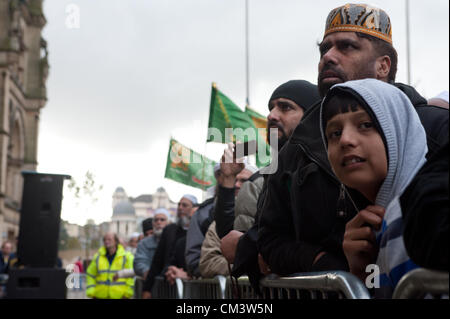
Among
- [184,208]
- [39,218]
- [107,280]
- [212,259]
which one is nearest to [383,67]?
[212,259]

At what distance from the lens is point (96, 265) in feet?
37.8

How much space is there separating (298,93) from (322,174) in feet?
3.31

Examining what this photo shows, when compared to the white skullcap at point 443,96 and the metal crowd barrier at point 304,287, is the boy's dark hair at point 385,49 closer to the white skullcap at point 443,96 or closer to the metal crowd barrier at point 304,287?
the metal crowd barrier at point 304,287

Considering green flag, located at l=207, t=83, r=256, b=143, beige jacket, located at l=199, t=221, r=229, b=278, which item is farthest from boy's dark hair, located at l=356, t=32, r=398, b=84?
green flag, located at l=207, t=83, r=256, b=143

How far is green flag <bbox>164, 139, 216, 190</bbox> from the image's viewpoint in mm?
11922

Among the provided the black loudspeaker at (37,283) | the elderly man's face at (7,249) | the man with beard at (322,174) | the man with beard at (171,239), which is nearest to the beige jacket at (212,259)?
the man with beard at (322,174)

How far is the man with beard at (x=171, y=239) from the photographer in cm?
802

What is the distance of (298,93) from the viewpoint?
3.44 meters

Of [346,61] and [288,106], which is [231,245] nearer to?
[288,106]

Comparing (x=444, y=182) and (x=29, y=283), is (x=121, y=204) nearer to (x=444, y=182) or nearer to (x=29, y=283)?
(x=29, y=283)

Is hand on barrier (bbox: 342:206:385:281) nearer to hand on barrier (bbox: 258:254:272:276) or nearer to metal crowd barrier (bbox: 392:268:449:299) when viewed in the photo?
metal crowd barrier (bbox: 392:268:449:299)

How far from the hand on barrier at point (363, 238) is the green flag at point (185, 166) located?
31.5 feet

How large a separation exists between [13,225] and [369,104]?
4413 cm

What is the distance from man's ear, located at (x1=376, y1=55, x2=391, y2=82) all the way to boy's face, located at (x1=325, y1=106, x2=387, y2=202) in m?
0.73
